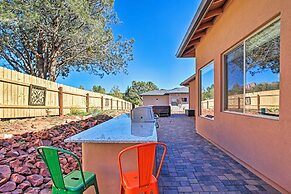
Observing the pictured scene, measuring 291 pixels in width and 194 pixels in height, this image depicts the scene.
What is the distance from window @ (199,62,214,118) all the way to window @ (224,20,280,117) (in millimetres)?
1191

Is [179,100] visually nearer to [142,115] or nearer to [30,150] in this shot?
[142,115]

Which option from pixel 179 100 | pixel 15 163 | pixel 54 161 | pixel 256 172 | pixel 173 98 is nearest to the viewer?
pixel 54 161

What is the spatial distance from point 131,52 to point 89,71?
3.81 m

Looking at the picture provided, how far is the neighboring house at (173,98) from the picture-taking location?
24.3 metres

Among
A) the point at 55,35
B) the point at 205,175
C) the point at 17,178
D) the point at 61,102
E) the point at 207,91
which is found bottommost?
the point at 205,175

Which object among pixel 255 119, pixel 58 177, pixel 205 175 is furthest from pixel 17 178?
pixel 255 119

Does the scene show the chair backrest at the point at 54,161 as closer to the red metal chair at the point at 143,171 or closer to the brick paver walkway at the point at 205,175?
the red metal chair at the point at 143,171

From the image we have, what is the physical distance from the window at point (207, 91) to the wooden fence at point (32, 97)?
6.12m

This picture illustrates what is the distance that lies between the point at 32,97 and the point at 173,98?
777 inches

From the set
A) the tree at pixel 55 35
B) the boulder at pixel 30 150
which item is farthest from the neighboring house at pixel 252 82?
the tree at pixel 55 35

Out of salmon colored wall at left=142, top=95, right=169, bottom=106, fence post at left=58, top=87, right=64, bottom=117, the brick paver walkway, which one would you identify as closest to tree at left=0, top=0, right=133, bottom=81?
fence post at left=58, top=87, right=64, bottom=117

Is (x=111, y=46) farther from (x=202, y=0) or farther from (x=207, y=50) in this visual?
(x=202, y=0)

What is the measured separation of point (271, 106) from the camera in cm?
335

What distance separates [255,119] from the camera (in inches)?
142
